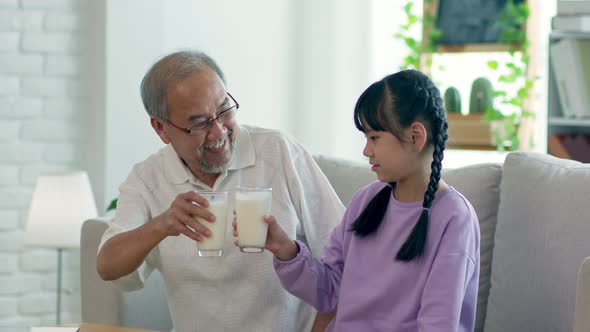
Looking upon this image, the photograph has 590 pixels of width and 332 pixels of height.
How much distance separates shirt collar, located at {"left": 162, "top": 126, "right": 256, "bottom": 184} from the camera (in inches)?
88.7

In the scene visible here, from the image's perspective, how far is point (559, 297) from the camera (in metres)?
2.17

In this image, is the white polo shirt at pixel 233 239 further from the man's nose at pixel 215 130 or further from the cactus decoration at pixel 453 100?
the cactus decoration at pixel 453 100

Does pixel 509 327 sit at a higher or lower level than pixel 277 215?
lower

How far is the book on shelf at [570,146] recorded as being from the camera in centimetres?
345

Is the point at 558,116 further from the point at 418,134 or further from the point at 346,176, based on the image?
the point at 418,134

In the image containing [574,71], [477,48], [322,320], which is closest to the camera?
[322,320]

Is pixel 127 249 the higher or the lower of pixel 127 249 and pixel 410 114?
the lower

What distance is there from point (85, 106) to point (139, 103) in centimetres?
24

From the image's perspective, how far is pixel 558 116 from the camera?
3.54 metres

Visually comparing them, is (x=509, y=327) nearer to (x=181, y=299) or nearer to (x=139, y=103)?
(x=181, y=299)

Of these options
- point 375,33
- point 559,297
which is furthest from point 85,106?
point 559,297

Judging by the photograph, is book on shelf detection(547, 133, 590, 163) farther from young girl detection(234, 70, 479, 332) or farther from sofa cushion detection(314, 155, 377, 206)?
young girl detection(234, 70, 479, 332)

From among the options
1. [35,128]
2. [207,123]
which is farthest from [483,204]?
[35,128]

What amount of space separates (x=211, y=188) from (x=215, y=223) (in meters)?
0.42
